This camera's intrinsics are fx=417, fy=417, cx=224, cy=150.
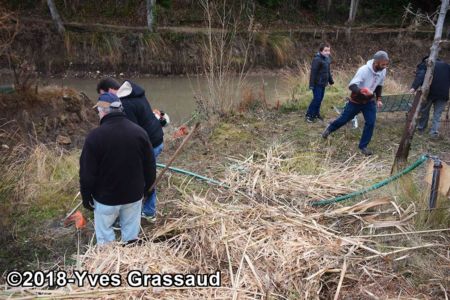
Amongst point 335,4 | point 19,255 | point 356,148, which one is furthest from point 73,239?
point 335,4

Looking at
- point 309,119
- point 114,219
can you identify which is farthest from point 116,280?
point 309,119

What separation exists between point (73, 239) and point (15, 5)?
56.5 feet

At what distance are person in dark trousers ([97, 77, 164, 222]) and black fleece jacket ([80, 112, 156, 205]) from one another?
0.68 m

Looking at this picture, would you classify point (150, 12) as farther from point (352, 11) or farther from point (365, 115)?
point (365, 115)

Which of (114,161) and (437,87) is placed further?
(437,87)

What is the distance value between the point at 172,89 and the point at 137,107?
10777 mm

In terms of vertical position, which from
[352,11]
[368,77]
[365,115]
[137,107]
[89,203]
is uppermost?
[352,11]

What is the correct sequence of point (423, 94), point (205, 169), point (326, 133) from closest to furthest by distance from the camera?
point (423, 94)
point (205, 169)
point (326, 133)

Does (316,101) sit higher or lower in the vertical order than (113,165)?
lower

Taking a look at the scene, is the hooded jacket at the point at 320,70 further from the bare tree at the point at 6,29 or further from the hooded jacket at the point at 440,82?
the bare tree at the point at 6,29

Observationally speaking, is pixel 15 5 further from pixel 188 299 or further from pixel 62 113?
pixel 188 299

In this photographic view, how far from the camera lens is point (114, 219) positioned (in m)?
3.66

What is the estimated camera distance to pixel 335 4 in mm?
21812

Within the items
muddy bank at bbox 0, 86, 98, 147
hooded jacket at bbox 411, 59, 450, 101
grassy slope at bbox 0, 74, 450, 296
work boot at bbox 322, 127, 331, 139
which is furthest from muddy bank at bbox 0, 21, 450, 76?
hooded jacket at bbox 411, 59, 450, 101
